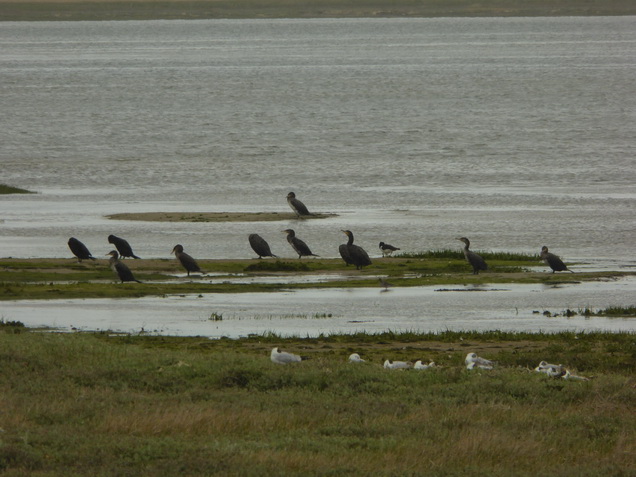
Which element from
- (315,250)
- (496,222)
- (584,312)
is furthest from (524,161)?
(584,312)

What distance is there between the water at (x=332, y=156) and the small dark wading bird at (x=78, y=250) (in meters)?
2.07

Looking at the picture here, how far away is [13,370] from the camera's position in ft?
47.8

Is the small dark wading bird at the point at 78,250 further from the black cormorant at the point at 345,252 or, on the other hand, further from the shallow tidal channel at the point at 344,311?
the black cormorant at the point at 345,252

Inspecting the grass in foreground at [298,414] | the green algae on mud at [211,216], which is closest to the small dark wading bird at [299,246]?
the green algae on mud at [211,216]

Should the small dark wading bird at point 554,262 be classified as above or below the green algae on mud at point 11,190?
below

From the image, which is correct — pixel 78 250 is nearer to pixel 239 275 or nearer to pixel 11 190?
pixel 239 275

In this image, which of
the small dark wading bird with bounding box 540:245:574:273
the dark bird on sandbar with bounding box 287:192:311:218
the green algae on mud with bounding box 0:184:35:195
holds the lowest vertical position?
the small dark wading bird with bounding box 540:245:574:273

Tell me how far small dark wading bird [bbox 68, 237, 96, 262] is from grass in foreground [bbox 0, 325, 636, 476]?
953cm

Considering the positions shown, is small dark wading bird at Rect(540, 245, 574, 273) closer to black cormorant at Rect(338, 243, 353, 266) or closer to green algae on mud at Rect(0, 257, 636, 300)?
green algae on mud at Rect(0, 257, 636, 300)

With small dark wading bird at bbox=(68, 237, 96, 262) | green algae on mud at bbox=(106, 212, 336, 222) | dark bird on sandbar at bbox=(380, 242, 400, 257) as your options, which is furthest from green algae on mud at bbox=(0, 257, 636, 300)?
green algae on mud at bbox=(106, 212, 336, 222)

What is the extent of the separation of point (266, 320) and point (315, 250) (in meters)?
9.82

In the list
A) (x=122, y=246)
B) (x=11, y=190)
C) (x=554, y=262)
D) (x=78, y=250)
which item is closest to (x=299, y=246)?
(x=122, y=246)

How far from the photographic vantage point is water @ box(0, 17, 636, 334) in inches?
1313

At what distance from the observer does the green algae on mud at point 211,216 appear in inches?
1405
